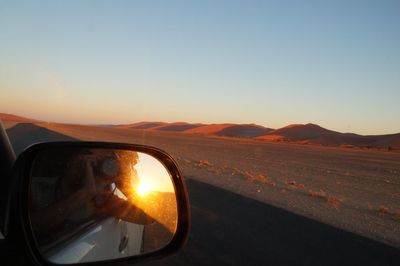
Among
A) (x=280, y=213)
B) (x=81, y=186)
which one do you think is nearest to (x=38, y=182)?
(x=81, y=186)

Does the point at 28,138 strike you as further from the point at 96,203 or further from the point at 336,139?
the point at 336,139

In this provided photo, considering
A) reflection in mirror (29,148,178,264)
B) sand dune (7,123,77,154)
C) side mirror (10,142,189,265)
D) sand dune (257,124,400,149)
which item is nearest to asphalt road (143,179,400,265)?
reflection in mirror (29,148,178,264)

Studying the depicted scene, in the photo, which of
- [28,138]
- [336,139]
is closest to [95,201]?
[28,138]

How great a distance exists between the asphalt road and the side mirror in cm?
339

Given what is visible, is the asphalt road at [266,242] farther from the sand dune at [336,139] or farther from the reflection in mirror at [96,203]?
the sand dune at [336,139]

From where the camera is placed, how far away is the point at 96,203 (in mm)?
2770

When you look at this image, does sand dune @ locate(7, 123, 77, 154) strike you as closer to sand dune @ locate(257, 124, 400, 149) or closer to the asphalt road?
the asphalt road

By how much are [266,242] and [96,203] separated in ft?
20.0

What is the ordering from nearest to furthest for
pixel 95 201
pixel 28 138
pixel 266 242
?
pixel 95 201, pixel 266 242, pixel 28 138

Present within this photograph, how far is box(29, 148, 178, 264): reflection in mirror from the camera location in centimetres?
242

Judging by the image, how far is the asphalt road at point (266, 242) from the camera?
283 inches

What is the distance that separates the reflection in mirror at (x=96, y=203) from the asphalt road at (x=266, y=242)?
329 cm

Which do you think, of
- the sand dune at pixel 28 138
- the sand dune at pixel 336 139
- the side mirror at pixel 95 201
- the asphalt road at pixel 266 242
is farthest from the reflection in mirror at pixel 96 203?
the sand dune at pixel 336 139

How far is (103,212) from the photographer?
286 cm
